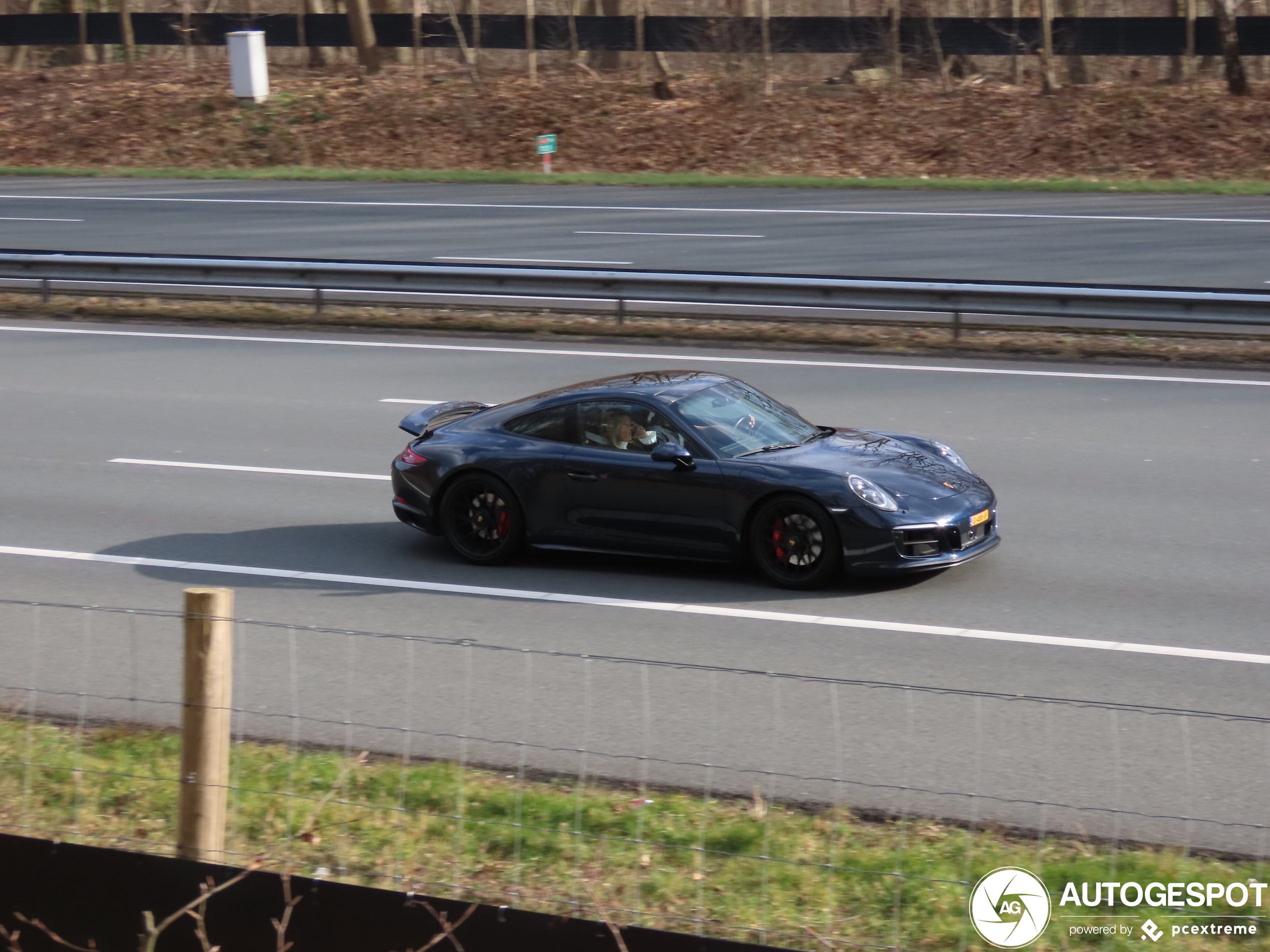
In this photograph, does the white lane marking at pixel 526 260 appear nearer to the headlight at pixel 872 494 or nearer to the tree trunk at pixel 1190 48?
the headlight at pixel 872 494

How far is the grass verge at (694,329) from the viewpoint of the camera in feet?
55.4

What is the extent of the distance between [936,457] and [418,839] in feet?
17.2

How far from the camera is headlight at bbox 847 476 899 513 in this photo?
9.36 meters

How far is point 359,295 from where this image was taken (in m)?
21.8

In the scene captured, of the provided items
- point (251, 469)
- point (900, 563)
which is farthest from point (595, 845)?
point (251, 469)

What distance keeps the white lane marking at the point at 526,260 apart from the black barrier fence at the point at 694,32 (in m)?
19.7

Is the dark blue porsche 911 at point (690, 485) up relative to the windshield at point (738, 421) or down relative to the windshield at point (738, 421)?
down

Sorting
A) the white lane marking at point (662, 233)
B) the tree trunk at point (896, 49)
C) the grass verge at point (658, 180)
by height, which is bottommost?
the white lane marking at point (662, 233)

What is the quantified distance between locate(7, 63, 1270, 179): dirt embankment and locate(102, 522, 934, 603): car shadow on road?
24.1 meters

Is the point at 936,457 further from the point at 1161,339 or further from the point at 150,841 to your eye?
the point at 1161,339

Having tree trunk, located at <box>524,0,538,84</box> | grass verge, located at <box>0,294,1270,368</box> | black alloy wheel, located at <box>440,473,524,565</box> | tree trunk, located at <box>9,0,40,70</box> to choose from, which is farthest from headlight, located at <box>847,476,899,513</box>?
tree trunk, located at <box>9,0,40,70</box>

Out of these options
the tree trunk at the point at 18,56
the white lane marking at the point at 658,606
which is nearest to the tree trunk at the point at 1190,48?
the white lane marking at the point at 658,606

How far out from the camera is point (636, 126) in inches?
1489

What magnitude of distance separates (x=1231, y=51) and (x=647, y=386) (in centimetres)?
2976
